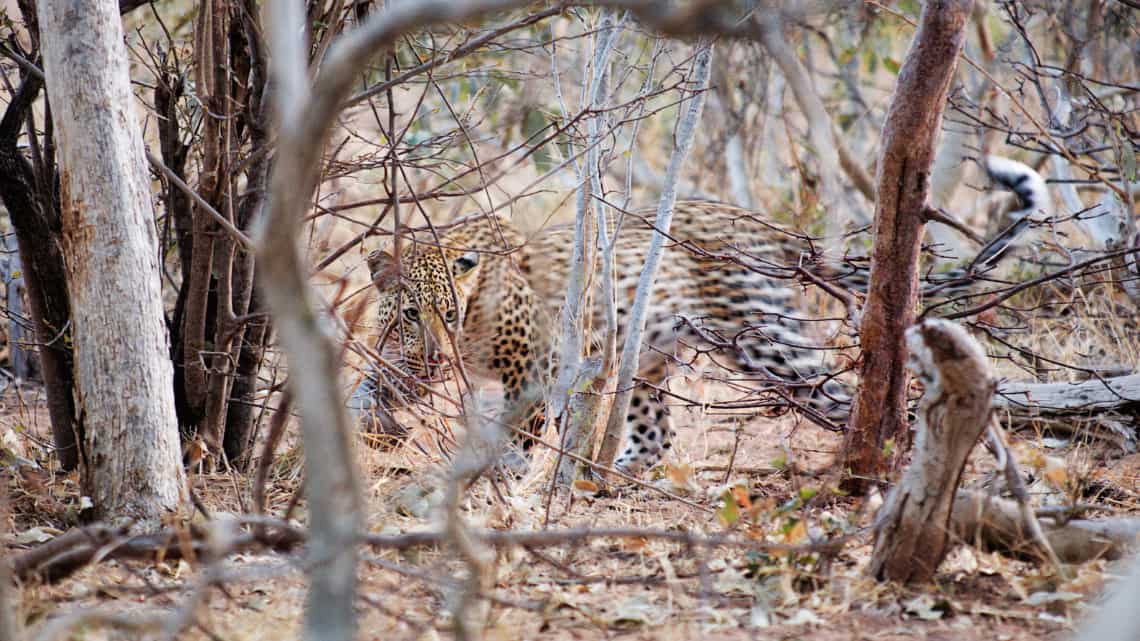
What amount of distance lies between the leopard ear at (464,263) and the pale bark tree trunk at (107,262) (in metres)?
2.58

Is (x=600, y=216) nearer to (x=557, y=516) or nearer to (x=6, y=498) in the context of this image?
(x=557, y=516)

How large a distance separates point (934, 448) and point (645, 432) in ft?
10.5

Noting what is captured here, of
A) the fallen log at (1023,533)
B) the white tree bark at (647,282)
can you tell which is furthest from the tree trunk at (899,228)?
the white tree bark at (647,282)

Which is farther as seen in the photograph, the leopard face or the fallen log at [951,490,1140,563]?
the leopard face

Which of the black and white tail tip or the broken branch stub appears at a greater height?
the black and white tail tip

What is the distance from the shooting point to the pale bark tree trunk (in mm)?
3035

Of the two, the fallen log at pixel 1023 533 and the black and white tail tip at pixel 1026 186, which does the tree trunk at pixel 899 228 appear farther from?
the black and white tail tip at pixel 1026 186

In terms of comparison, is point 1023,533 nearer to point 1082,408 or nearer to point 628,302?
point 1082,408

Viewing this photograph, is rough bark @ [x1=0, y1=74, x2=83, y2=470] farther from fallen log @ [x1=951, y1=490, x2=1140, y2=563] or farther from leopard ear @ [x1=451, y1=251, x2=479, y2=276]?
fallen log @ [x1=951, y1=490, x2=1140, y2=563]

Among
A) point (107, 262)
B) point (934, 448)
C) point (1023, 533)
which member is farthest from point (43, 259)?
point (1023, 533)

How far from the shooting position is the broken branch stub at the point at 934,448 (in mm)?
2434

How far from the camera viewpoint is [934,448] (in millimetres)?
2523

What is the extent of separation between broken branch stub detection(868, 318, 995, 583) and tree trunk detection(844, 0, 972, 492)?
573 millimetres

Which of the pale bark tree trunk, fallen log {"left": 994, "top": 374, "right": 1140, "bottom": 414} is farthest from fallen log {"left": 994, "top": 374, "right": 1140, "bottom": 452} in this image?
the pale bark tree trunk
